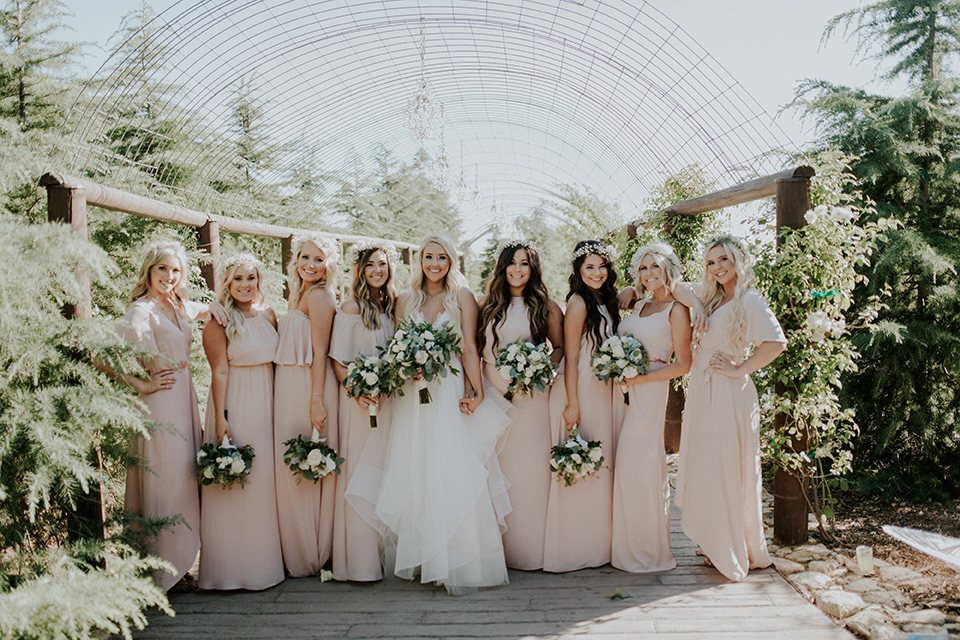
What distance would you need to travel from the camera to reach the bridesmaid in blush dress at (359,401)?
4.15 meters

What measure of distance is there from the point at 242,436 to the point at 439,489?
131cm

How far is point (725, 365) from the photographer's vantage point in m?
4.13

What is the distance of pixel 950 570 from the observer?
14.2 ft

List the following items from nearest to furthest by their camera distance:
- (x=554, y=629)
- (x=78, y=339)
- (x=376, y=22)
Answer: (x=78, y=339)
(x=554, y=629)
(x=376, y=22)

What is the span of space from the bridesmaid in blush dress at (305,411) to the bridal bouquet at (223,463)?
0.99 ft

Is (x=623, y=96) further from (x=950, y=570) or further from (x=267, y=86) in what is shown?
(x=950, y=570)

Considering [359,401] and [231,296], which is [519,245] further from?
[231,296]

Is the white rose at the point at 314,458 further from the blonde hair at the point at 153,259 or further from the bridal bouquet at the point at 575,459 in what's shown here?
the bridal bouquet at the point at 575,459

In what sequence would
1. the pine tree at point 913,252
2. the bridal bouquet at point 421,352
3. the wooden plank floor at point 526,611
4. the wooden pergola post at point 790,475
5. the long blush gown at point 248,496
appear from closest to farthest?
the wooden plank floor at point 526,611 → the bridal bouquet at point 421,352 → the long blush gown at point 248,496 → the wooden pergola post at point 790,475 → the pine tree at point 913,252

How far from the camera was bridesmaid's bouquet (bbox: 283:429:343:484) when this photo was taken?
4.01m

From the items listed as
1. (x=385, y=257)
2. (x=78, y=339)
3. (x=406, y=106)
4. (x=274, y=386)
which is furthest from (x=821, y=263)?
(x=406, y=106)

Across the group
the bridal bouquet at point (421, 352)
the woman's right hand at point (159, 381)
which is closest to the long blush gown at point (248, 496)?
the woman's right hand at point (159, 381)

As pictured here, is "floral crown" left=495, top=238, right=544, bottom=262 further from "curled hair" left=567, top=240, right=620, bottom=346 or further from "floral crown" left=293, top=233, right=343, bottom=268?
"floral crown" left=293, top=233, right=343, bottom=268

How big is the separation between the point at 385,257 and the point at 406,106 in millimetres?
Answer: 6887
